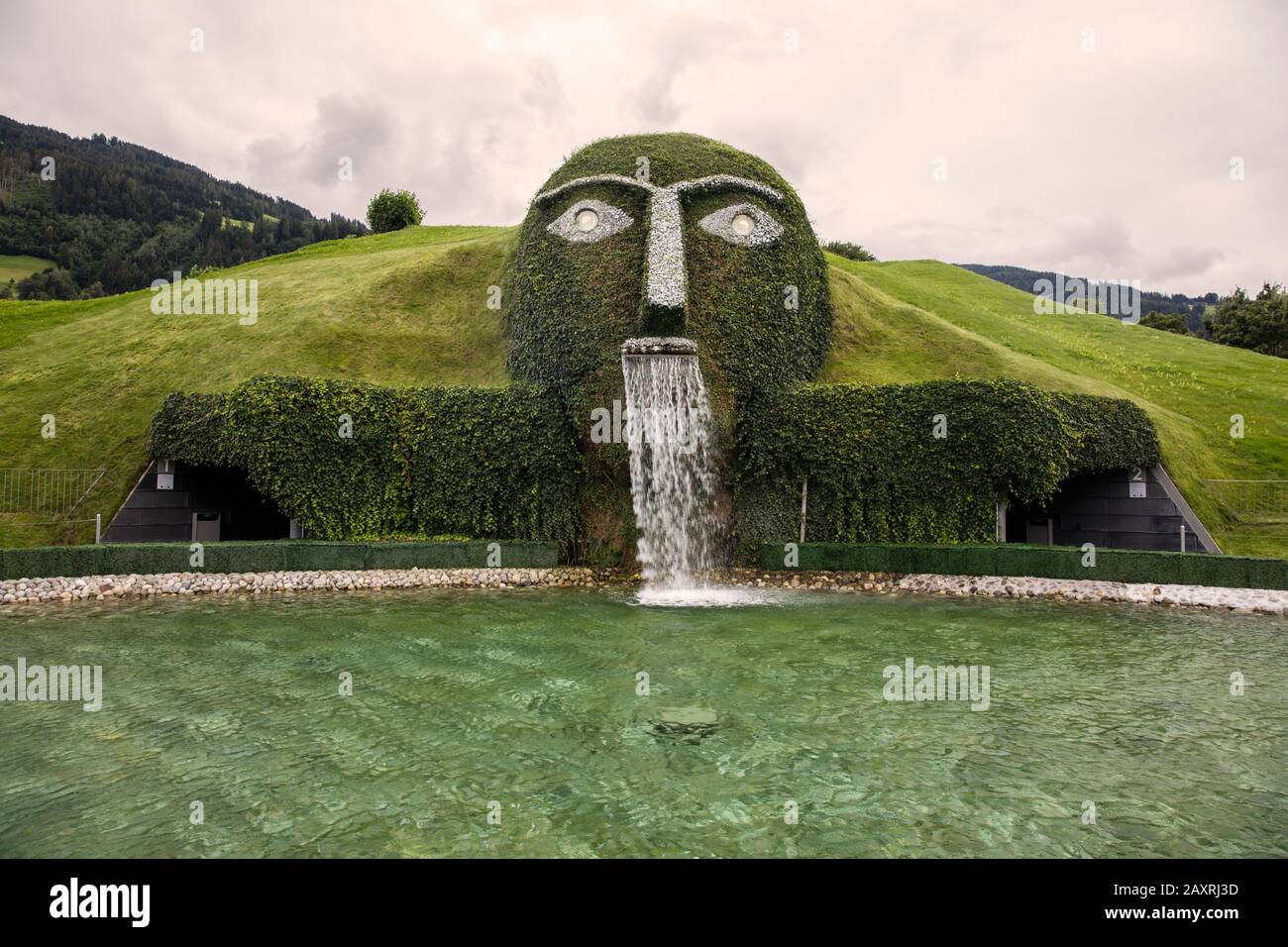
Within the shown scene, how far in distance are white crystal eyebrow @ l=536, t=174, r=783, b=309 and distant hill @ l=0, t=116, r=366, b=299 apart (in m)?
86.5

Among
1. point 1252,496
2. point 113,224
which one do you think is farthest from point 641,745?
point 113,224

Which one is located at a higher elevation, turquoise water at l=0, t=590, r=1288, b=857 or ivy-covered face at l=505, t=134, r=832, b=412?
ivy-covered face at l=505, t=134, r=832, b=412

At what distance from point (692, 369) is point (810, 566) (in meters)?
6.33

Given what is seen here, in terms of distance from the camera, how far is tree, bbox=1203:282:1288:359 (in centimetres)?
4819

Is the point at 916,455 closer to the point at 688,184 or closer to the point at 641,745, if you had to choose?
the point at 688,184

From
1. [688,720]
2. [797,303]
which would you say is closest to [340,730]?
[688,720]

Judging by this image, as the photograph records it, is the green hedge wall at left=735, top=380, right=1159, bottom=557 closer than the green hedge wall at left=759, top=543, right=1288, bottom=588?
No

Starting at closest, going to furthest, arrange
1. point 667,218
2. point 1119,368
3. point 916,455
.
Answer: point 916,455, point 667,218, point 1119,368

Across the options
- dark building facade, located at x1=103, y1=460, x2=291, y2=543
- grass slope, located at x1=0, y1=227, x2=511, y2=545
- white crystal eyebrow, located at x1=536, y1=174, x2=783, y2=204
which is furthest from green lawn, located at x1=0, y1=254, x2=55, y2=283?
white crystal eyebrow, located at x1=536, y1=174, x2=783, y2=204

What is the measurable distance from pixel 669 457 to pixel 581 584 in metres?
4.32

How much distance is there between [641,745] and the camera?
21.9 feet

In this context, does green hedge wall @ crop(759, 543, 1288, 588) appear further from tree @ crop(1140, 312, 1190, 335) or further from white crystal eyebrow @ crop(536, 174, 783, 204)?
tree @ crop(1140, 312, 1190, 335)

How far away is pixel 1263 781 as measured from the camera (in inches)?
237

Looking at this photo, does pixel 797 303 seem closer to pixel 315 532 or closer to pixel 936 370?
pixel 936 370
